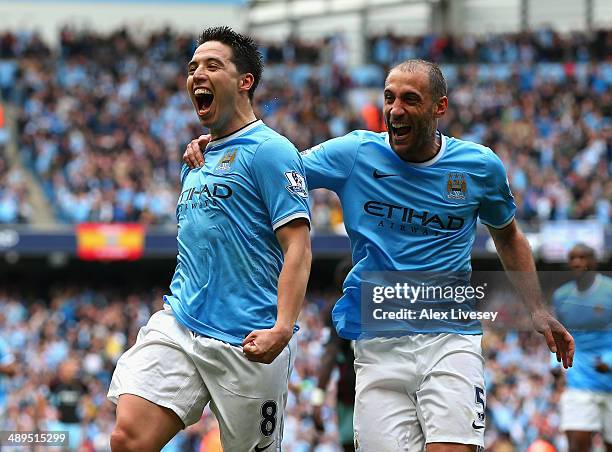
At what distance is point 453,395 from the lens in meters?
5.20

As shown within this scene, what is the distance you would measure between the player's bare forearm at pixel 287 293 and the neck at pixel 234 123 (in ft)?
2.05

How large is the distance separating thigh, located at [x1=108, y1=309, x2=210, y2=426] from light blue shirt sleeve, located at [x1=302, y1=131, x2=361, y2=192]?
1.01m

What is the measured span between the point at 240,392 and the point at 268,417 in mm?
181

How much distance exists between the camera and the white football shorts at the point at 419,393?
5180 millimetres

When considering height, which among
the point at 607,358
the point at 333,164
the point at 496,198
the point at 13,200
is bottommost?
the point at 13,200

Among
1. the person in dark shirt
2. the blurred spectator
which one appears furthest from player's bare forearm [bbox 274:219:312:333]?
the blurred spectator

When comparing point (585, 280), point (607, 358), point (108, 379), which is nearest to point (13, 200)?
point (108, 379)

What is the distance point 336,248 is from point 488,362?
27.3 feet

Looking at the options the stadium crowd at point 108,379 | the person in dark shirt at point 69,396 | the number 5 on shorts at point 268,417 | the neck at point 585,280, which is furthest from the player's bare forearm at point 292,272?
the person in dark shirt at point 69,396

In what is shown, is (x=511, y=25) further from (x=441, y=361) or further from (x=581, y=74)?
(x=441, y=361)

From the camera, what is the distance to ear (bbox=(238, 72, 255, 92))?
534 cm

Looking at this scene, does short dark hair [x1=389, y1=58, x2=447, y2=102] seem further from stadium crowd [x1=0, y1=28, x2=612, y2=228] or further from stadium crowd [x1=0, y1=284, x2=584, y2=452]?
stadium crowd [x1=0, y1=28, x2=612, y2=228]

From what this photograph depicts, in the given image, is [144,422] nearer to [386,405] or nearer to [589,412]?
[386,405]

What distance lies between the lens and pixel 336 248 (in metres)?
25.2
